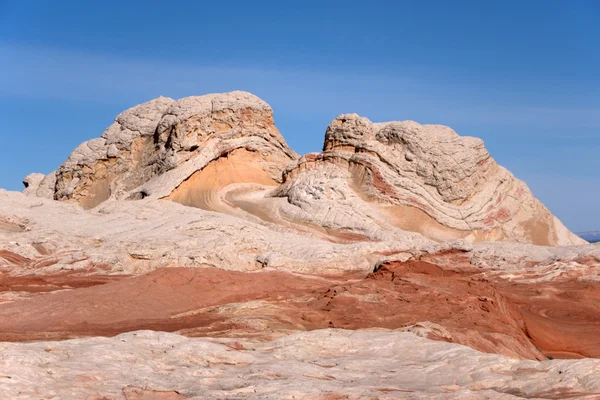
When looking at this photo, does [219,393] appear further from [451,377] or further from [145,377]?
[451,377]

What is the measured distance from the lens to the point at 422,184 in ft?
120

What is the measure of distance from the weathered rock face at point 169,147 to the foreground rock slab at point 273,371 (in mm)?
25011

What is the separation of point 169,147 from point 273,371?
96.7ft

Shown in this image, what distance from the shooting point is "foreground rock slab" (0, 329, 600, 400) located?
784 centimetres

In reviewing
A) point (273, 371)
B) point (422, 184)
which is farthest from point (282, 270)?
point (422, 184)

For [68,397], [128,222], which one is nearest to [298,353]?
[68,397]

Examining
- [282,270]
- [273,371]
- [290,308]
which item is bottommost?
[273,371]

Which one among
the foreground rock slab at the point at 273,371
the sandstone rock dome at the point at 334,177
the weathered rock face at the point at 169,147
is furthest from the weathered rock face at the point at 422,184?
the foreground rock slab at the point at 273,371

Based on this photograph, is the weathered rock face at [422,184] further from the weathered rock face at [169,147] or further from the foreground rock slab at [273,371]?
the foreground rock slab at [273,371]

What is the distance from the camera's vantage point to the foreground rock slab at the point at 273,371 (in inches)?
309

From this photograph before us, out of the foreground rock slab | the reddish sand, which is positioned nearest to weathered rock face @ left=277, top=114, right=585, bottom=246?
the reddish sand

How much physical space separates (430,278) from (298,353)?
8.89 m

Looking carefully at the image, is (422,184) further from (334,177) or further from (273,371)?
(273,371)

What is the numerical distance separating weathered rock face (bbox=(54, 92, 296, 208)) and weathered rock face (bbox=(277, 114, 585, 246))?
10.5 ft
